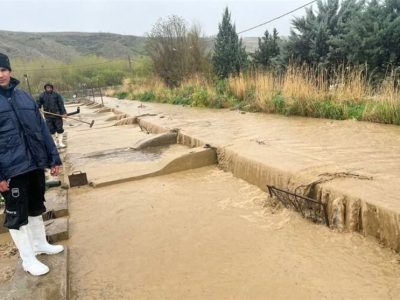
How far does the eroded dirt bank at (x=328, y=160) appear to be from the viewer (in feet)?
11.3

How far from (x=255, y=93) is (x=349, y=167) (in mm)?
7098

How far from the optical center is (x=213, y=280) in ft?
10.2

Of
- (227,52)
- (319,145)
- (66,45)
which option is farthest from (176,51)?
(66,45)

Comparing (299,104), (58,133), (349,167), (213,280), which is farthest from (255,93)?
(213,280)

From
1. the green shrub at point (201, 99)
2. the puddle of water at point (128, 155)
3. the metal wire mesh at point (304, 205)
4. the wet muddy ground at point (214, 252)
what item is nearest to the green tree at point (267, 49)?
the green shrub at point (201, 99)

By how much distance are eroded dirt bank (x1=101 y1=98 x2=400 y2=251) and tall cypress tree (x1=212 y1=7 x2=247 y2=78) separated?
13.8m

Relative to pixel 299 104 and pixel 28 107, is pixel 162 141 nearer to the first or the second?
pixel 299 104

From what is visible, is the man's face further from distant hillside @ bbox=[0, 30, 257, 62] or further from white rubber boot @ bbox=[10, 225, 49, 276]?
distant hillside @ bbox=[0, 30, 257, 62]

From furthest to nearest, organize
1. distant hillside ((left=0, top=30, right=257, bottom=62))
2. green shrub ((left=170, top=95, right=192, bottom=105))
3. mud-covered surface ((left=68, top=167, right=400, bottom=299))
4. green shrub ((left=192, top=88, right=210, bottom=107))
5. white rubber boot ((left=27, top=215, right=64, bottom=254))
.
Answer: distant hillside ((left=0, top=30, right=257, bottom=62)) → green shrub ((left=170, top=95, right=192, bottom=105)) → green shrub ((left=192, top=88, right=210, bottom=107)) → white rubber boot ((left=27, top=215, right=64, bottom=254)) → mud-covered surface ((left=68, top=167, right=400, bottom=299))

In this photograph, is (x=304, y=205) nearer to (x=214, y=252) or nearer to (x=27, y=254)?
(x=214, y=252)

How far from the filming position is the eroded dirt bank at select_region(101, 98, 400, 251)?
3.45 meters

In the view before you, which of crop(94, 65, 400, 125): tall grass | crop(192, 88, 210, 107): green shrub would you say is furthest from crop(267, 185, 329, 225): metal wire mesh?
crop(192, 88, 210, 107): green shrub

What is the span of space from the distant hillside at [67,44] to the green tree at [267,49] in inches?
2202

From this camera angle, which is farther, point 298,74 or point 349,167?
point 298,74
